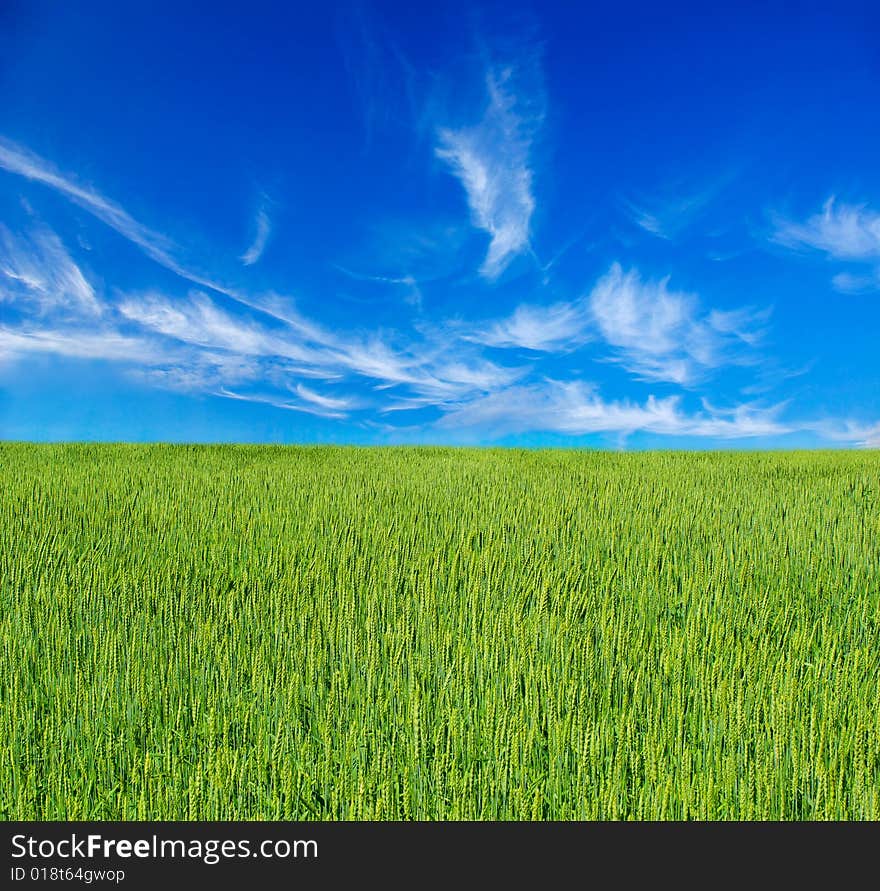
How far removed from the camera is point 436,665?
2016 mm

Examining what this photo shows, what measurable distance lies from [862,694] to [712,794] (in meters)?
0.93

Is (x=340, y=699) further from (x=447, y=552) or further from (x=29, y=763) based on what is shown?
(x=447, y=552)

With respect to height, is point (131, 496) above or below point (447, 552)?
above

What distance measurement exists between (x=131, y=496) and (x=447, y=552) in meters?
3.51

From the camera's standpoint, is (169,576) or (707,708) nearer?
(707,708)

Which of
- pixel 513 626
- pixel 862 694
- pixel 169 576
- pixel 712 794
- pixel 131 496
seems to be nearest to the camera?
pixel 712 794

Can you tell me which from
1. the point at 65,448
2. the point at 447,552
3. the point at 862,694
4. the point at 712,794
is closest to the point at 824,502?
the point at 447,552

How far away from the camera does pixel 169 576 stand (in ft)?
9.96

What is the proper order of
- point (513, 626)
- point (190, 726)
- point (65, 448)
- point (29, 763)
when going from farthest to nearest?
1. point (65, 448)
2. point (513, 626)
3. point (190, 726)
4. point (29, 763)

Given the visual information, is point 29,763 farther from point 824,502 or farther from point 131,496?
point 824,502

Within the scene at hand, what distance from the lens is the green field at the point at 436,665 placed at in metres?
1.40

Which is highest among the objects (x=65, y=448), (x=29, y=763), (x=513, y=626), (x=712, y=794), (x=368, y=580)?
(x=65, y=448)

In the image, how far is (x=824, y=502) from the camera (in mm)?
6000

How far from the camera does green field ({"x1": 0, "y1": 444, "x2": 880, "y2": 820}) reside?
1400 millimetres
